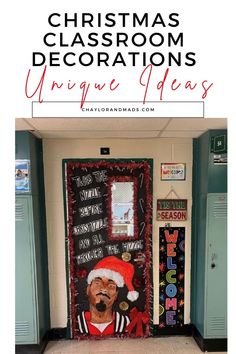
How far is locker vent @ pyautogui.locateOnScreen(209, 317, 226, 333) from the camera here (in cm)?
351

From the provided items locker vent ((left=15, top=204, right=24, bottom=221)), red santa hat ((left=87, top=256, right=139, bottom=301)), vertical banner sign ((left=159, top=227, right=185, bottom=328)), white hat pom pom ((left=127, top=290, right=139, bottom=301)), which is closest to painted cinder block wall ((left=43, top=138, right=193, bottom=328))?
vertical banner sign ((left=159, top=227, right=185, bottom=328))

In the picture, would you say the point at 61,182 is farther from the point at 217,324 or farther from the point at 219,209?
the point at 217,324

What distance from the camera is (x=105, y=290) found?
12.5 feet

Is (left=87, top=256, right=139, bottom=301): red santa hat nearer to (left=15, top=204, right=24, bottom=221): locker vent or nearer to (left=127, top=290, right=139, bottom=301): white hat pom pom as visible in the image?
(left=127, top=290, right=139, bottom=301): white hat pom pom

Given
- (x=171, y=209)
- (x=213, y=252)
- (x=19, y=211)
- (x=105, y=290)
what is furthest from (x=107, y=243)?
(x=213, y=252)

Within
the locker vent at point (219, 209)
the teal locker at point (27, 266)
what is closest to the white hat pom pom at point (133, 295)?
the teal locker at point (27, 266)

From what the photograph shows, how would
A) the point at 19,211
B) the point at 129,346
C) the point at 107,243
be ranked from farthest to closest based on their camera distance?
the point at 107,243 → the point at 129,346 → the point at 19,211

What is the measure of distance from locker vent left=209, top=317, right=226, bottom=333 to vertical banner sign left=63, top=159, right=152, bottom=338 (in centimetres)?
73

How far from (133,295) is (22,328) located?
4.13 ft

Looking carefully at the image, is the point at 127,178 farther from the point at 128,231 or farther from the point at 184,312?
the point at 184,312

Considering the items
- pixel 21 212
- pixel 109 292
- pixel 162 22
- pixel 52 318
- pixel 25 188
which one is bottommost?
pixel 52 318

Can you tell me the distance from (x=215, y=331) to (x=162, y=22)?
3157 millimetres

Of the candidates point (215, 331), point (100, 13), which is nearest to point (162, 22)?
point (100, 13)

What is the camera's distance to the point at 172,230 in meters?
3.84
